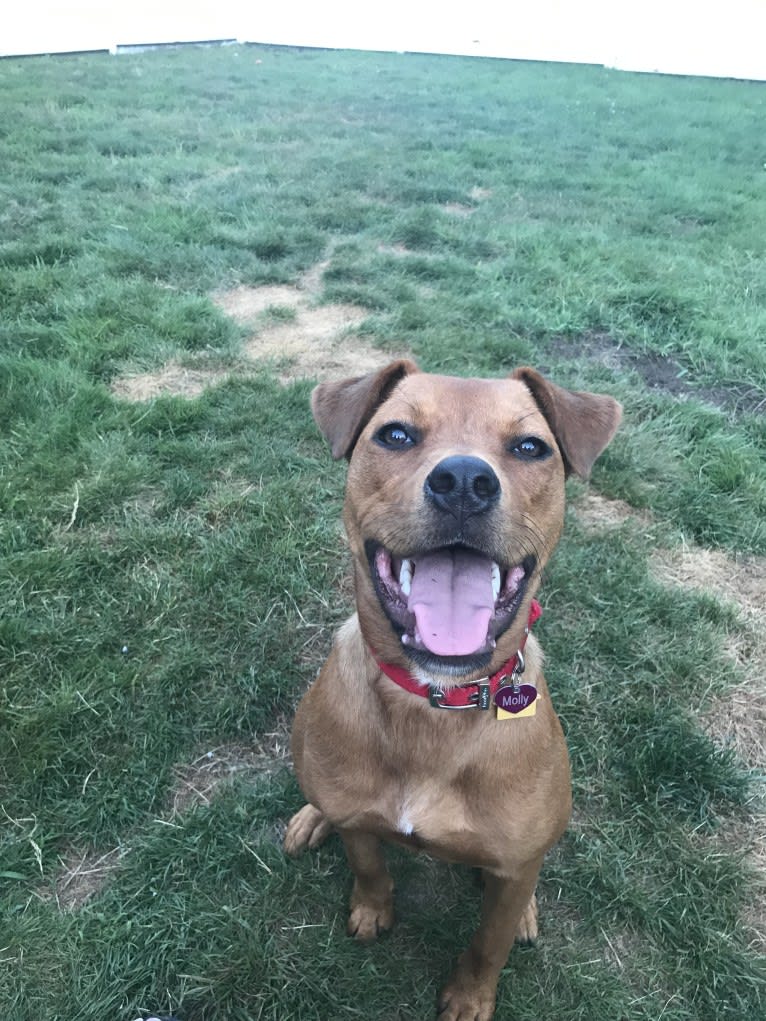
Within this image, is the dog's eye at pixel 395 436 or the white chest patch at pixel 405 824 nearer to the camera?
the white chest patch at pixel 405 824

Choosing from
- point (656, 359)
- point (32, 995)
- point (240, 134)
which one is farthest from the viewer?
point (240, 134)

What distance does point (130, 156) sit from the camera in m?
9.94

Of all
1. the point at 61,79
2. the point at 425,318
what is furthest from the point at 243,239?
the point at 61,79

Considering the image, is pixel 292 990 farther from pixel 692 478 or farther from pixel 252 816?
pixel 692 478

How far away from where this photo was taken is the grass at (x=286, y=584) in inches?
101

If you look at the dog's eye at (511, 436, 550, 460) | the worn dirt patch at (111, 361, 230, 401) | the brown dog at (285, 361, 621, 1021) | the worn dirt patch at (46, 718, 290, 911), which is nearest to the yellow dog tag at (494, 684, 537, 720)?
the brown dog at (285, 361, 621, 1021)

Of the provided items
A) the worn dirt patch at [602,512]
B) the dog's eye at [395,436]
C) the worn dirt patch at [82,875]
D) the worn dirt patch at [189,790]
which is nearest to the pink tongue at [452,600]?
the dog's eye at [395,436]

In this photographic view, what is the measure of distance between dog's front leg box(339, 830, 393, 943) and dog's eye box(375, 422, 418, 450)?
134cm

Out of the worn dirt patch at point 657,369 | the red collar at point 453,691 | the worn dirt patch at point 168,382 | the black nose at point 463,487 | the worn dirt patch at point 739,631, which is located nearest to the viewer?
the black nose at point 463,487

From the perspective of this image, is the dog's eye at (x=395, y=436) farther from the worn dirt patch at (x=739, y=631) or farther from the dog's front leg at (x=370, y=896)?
the worn dirt patch at (x=739, y=631)

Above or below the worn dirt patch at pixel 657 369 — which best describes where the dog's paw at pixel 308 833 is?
below

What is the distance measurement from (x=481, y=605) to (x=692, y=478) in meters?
3.19

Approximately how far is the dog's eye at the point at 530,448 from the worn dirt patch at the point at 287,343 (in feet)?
11.1

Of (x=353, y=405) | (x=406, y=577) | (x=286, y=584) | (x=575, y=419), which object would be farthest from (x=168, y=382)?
(x=406, y=577)
